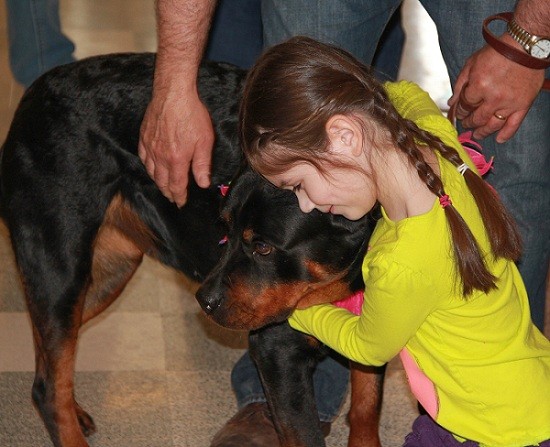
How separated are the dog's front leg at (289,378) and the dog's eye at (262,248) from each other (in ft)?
0.95

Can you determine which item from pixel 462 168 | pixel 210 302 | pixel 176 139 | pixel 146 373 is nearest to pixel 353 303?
pixel 210 302

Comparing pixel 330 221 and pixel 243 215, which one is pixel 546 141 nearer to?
pixel 330 221

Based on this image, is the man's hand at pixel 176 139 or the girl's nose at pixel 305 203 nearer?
the girl's nose at pixel 305 203

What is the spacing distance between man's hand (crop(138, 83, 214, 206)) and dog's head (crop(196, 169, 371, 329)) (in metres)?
0.23

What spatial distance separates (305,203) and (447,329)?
0.42 meters

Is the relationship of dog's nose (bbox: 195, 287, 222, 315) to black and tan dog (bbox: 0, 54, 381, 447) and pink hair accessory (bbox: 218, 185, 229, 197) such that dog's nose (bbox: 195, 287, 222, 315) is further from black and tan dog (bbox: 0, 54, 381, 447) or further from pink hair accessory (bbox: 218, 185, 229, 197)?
pink hair accessory (bbox: 218, 185, 229, 197)

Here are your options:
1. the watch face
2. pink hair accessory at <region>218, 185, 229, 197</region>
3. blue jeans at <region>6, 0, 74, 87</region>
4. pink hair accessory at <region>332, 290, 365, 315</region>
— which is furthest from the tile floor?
the watch face

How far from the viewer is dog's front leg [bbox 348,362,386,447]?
8.91 feet

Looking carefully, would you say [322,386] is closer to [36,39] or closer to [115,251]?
[115,251]

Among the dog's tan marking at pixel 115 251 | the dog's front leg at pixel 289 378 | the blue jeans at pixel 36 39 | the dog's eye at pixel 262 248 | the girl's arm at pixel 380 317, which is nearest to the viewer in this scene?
the girl's arm at pixel 380 317

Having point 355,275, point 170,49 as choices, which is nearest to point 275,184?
point 355,275

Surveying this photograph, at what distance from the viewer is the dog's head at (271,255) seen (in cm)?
214

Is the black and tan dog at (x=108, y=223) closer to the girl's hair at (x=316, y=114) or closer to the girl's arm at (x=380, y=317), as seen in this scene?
the girl's arm at (x=380, y=317)

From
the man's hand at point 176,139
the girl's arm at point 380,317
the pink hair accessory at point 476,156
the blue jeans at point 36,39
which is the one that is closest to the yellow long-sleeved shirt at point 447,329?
the girl's arm at point 380,317
